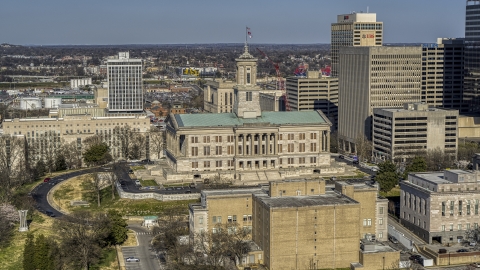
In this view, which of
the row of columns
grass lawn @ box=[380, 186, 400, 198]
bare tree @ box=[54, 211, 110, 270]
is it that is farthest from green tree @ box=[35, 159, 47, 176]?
grass lawn @ box=[380, 186, 400, 198]

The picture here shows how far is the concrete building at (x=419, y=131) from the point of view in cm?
19062

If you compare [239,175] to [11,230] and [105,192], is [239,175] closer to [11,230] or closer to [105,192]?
[105,192]

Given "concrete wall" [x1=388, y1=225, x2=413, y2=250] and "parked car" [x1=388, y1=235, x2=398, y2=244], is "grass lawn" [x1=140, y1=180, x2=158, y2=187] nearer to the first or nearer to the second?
"concrete wall" [x1=388, y1=225, x2=413, y2=250]

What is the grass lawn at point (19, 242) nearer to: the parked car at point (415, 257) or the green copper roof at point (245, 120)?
the green copper roof at point (245, 120)

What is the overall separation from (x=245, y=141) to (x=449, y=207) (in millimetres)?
57475

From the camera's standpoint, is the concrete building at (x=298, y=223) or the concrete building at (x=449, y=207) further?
the concrete building at (x=449, y=207)

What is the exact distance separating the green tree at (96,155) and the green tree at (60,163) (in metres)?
6.50

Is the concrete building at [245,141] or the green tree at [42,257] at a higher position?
the concrete building at [245,141]

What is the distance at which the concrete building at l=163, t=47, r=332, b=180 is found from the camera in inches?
6831

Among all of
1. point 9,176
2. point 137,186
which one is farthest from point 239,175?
point 9,176

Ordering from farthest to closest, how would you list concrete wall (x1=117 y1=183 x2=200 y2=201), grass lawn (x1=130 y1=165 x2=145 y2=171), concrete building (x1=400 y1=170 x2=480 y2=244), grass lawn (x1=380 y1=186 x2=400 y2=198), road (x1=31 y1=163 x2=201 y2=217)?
grass lawn (x1=130 y1=165 x2=145 y2=171) → grass lawn (x1=380 y1=186 x2=400 y2=198) → road (x1=31 y1=163 x2=201 y2=217) → concrete wall (x1=117 y1=183 x2=200 y2=201) → concrete building (x1=400 y1=170 x2=480 y2=244)

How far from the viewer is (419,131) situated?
192 m

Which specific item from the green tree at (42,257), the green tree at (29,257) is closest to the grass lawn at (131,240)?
the green tree at (42,257)

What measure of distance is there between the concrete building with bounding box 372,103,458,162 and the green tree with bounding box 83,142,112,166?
65.8 metres
